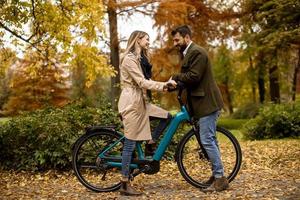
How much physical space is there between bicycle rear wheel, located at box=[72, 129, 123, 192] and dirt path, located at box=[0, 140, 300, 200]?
14cm

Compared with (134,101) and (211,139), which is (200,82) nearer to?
(211,139)

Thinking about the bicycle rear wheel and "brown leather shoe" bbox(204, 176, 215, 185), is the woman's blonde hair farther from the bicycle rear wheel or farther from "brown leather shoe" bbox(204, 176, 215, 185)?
"brown leather shoe" bbox(204, 176, 215, 185)

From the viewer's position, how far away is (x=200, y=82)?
5566mm

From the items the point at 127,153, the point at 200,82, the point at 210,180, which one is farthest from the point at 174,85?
the point at 210,180

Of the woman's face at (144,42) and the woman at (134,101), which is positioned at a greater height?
the woman's face at (144,42)

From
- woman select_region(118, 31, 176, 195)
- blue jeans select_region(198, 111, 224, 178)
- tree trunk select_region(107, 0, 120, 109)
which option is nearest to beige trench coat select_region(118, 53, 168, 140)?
woman select_region(118, 31, 176, 195)

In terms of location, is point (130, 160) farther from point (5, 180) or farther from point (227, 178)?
point (5, 180)

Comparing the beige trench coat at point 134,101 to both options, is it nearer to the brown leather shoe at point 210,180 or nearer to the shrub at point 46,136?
the brown leather shoe at point 210,180

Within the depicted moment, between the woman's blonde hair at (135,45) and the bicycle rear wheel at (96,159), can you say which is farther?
the bicycle rear wheel at (96,159)

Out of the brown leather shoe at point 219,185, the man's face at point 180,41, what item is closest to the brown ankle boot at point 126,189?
the brown leather shoe at point 219,185

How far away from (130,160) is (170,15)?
12902 millimetres

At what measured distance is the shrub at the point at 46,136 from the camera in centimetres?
743

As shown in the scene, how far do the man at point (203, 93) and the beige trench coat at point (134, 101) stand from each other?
15.4 inches

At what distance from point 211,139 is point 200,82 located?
675 millimetres
